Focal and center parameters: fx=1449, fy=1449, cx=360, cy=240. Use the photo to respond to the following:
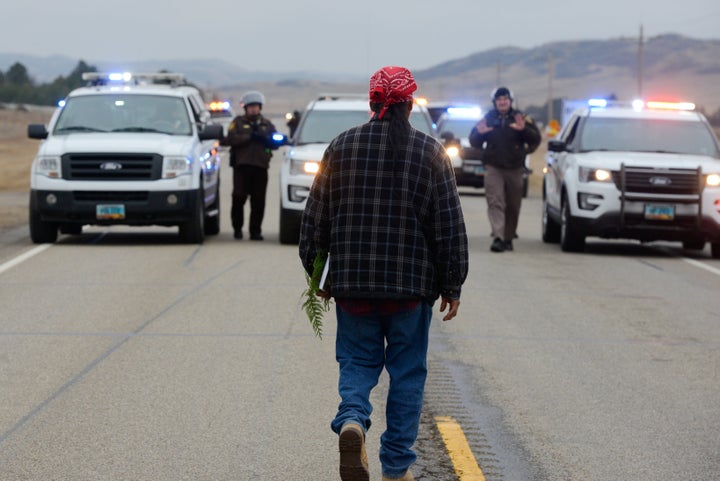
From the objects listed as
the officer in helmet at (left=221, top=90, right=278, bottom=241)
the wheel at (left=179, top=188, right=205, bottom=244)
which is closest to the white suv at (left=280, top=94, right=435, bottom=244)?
the officer in helmet at (left=221, top=90, right=278, bottom=241)

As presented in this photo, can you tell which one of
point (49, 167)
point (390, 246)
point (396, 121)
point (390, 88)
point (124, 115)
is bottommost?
point (49, 167)

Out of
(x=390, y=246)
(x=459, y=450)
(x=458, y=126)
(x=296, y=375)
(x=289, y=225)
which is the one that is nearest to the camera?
(x=390, y=246)

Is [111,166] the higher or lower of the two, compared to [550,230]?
higher

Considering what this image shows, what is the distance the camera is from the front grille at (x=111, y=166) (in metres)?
17.4

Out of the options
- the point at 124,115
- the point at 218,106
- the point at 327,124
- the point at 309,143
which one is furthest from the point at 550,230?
the point at 218,106

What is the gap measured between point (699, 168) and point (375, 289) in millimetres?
11854

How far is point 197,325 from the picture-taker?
1116 centimetres

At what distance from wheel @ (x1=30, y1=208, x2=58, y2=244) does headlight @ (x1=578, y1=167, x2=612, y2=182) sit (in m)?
6.45

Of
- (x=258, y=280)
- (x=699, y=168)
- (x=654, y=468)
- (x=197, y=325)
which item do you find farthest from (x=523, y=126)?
(x=654, y=468)

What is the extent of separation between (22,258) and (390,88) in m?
10.8

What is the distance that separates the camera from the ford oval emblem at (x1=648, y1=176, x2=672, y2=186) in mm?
17062

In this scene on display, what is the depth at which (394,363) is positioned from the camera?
239 inches

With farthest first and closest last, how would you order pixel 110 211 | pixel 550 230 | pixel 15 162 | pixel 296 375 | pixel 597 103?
pixel 15 162
pixel 597 103
pixel 550 230
pixel 110 211
pixel 296 375

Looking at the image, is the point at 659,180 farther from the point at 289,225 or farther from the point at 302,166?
the point at 289,225
